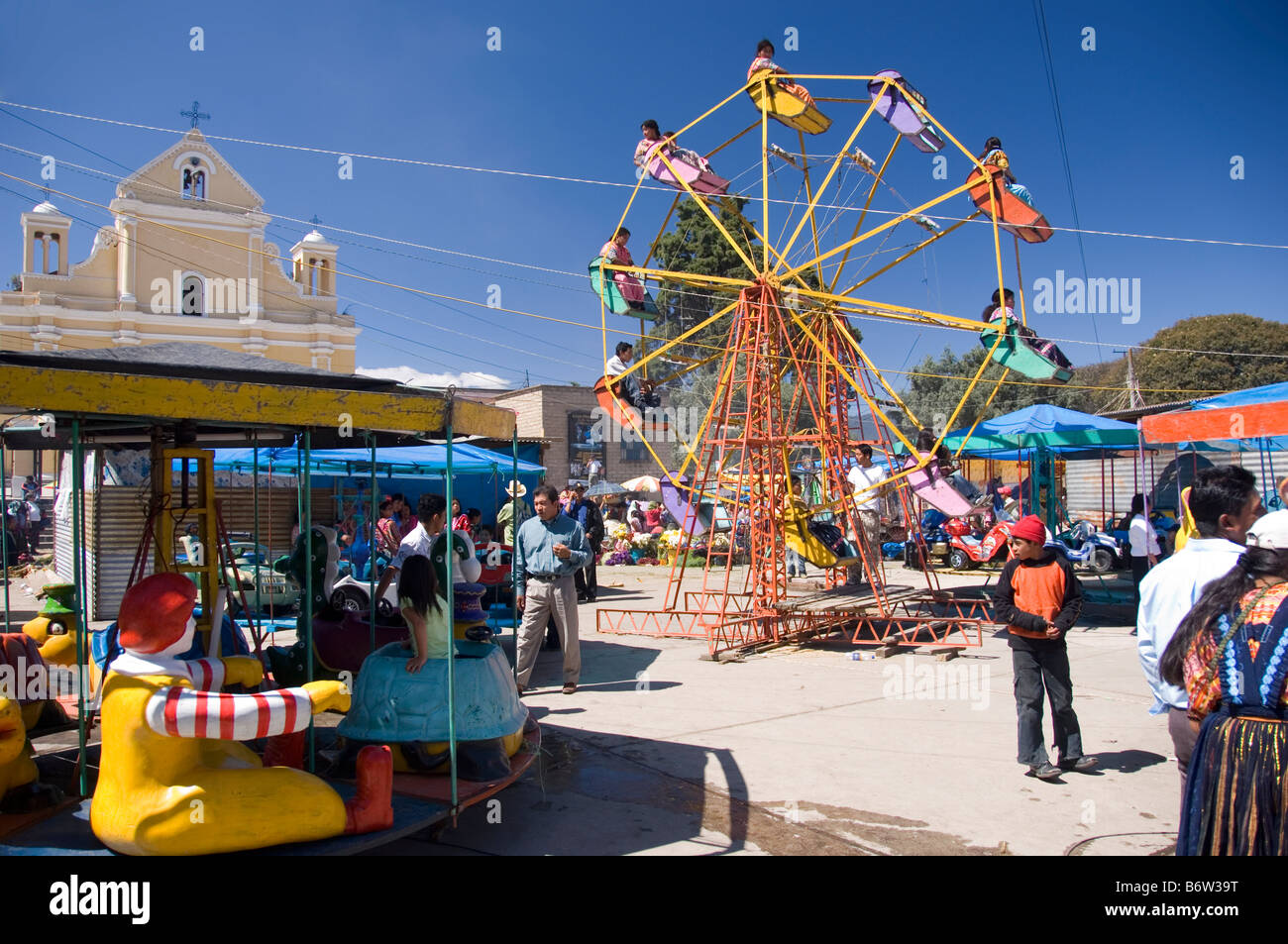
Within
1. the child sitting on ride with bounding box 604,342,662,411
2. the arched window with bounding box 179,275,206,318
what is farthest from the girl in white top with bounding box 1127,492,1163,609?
the arched window with bounding box 179,275,206,318

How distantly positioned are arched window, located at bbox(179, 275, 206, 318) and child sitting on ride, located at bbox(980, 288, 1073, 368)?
117 ft

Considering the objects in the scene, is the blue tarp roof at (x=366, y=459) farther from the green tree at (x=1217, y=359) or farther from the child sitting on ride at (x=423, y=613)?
the green tree at (x=1217, y=359)

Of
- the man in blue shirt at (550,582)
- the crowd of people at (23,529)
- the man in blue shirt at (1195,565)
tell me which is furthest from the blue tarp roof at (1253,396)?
the crowd of people at (23,529)

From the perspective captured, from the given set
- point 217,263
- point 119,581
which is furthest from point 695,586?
point 217,263

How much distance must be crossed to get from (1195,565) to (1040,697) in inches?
90.3

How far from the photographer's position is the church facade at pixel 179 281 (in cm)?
3369

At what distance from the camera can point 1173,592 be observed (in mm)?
3707

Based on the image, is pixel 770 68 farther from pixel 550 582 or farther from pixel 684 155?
pixel 550 582

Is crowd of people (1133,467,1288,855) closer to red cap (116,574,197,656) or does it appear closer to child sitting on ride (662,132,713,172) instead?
red cap (116,574,197,656)

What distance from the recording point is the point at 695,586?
17.5 meters

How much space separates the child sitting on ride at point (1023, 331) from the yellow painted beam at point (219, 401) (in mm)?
7906
